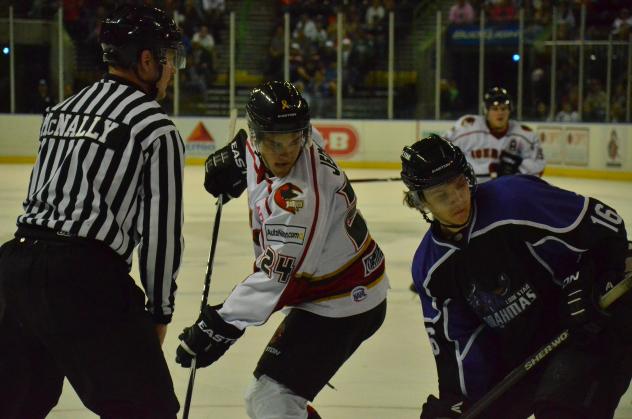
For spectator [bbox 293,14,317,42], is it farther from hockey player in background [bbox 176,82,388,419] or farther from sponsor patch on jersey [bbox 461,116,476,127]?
hockey player in background [bbox 176,82,388,419]

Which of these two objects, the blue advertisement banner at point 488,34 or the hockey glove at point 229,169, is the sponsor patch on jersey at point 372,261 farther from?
the blue advertisement banner at point 488,34

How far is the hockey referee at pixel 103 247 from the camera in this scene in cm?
205

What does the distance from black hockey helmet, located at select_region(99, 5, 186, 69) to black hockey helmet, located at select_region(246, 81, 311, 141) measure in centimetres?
27

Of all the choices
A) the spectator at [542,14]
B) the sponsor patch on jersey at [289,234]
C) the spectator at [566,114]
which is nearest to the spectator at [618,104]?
the spectator at [566,114]

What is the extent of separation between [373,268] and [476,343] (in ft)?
1.17

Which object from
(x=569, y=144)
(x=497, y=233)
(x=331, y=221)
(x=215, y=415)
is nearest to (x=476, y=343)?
(x=497, y=233)

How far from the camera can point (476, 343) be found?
7.63 feet

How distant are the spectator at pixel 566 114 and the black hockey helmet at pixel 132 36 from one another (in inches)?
391

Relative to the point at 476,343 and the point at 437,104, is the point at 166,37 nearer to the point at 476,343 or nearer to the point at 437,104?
the point at 476,343

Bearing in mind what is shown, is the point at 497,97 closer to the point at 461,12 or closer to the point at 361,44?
the point at 361,44

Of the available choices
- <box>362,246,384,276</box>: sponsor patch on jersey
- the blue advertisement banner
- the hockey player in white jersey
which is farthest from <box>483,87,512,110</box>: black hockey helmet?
the blue advertisement banner

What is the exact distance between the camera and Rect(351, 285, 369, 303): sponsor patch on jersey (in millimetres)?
2518

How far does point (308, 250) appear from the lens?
92.6 inches

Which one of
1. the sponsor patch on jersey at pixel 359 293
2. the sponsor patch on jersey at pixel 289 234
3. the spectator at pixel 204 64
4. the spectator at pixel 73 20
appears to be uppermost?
the spectator at pixel 73 20
